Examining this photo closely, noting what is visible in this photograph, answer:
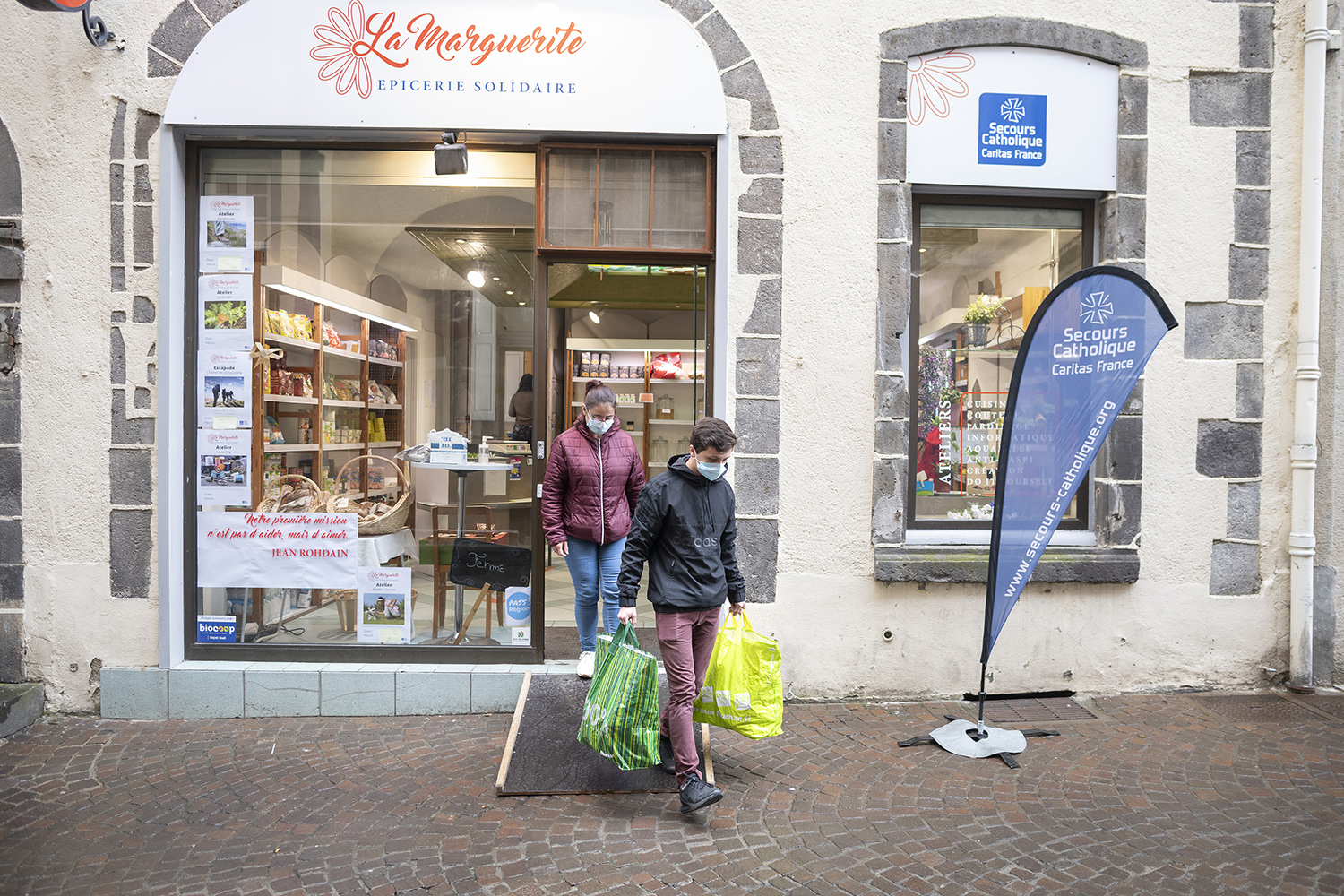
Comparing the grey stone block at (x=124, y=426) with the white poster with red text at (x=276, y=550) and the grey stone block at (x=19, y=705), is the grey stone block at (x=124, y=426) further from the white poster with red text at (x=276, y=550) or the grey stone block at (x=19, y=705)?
the grey stone block at (x=19, y=705)

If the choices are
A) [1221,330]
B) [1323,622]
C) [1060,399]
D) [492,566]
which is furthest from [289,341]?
[1323,622]

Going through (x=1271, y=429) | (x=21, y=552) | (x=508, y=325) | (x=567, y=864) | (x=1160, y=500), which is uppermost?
(x=508, y=325)

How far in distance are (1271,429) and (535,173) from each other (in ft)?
16.9

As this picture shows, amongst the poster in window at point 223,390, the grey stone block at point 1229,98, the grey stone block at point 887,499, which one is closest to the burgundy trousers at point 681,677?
the grey stone block at point 887,499

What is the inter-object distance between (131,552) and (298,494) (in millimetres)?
1008

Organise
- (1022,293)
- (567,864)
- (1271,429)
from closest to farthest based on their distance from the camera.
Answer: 1. (567,864)
2. (1271,429)
3. (1022,293)

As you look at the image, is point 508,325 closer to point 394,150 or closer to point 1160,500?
point 394,150

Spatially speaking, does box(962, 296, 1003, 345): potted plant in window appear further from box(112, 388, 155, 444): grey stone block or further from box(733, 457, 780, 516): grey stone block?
box(112, 388, 155, 444): grey stone block

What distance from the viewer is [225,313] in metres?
5.11

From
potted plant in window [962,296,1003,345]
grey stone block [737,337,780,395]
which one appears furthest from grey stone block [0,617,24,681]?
potted plant in window [962,296,1003,345]

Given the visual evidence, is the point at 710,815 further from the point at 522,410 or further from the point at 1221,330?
the point at 1221,330

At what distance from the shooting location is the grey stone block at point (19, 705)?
4.55 m

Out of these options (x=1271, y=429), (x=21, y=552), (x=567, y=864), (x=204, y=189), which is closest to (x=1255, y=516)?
(x=1271, y=429)

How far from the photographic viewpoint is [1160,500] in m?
5.21
